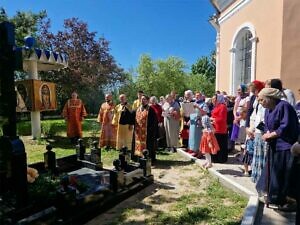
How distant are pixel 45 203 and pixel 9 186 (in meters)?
0.53

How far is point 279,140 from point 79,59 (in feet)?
67.0

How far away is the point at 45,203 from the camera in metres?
4.18

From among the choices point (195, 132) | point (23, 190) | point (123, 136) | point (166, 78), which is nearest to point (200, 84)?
point (166, 78)

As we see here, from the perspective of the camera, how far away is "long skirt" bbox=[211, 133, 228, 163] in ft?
24.7

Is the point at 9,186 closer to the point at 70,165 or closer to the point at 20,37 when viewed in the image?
the point at 70,165

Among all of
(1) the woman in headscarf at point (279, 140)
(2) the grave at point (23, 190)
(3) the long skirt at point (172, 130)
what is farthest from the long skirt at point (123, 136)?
(1) the woman in headscarf at point (279, 140)

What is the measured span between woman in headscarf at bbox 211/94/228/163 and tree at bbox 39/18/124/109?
15491 millimetres

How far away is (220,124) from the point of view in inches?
290

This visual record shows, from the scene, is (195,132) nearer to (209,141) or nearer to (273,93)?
(209,141)

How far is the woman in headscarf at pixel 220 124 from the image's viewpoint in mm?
7270

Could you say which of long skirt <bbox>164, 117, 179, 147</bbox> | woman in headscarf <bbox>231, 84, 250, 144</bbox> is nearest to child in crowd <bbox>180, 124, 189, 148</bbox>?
long skirt <bbox>164, 117, 179, 147</bbox>

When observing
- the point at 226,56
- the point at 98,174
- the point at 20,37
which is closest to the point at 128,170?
the point at 98,174

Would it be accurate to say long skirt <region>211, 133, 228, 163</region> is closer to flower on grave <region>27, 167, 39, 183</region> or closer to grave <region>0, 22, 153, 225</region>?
grave <region>0, 22, 153, 225</region>

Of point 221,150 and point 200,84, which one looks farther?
point 200,84
